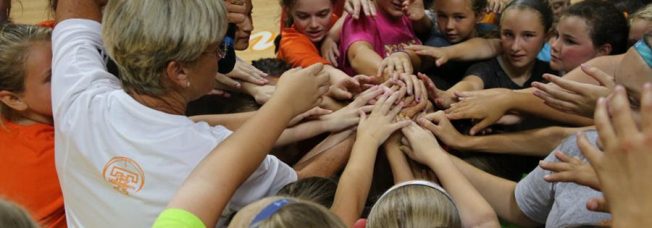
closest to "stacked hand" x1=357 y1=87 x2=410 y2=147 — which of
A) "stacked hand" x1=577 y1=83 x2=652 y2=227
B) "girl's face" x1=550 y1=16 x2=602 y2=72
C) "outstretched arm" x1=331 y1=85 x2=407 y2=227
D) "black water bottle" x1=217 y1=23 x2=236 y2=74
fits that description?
"outstretched arm" x1=331 y1=85 x2=407 y2=227

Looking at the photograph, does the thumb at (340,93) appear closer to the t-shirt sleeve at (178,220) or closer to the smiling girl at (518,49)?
the smiling girl at (518,49)

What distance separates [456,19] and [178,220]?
4.99ft

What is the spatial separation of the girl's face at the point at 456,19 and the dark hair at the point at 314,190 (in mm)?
1047

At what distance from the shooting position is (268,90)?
2070 millimetres

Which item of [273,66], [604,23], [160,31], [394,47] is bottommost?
[273,66]

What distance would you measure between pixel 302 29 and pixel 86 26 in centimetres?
106

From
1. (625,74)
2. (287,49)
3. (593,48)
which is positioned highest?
(625,74)

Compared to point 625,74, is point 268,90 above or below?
below

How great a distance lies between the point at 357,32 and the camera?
2391mm

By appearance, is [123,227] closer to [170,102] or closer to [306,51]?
[170,102]

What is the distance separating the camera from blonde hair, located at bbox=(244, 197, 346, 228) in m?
1.02

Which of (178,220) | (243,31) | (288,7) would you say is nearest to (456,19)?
(288,7)

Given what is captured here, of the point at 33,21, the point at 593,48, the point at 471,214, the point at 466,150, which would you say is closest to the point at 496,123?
the point at 466,150

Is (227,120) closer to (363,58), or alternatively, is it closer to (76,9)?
(76,9)
